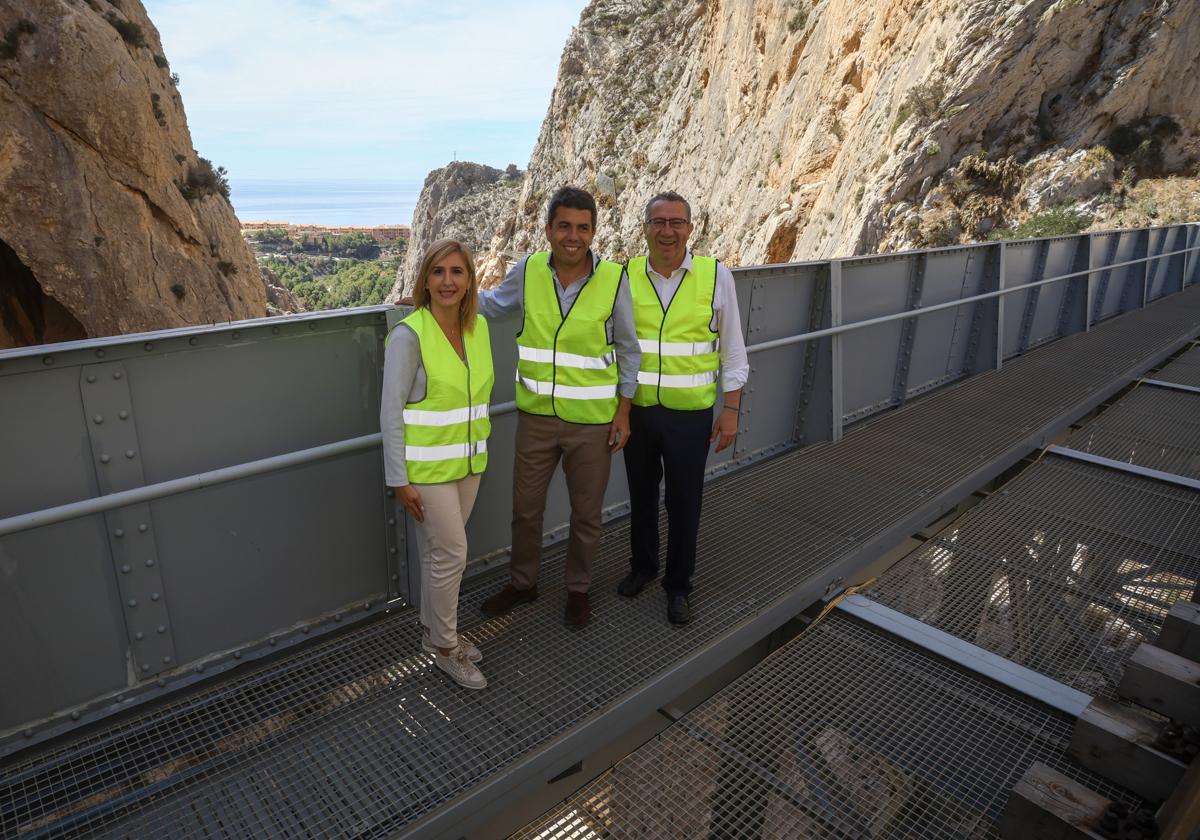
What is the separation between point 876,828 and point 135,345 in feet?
9.48

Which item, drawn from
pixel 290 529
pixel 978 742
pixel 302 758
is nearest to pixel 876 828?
pixel 978 742

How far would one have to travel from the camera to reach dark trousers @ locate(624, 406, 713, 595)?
10.8 ft

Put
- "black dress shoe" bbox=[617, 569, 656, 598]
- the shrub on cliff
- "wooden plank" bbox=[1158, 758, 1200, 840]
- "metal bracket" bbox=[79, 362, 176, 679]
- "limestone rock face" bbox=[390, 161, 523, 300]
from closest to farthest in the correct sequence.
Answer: "wooden plank" bbox=[1158, 758, 1200, 840]
"metal bracket" bbox=[79, 362, 176, 679]
"black dress shoe" bbox=[617, 569, 656, 598]
the shrub on cliff
"limestone rock face" bbox=[390, 161, 523, 300]

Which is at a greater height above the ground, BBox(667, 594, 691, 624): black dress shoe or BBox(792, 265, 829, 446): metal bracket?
BBox(792, 265, 829, 446): metal bracket

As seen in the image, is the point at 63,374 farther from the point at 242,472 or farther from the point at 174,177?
the point at 174,177

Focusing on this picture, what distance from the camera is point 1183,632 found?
8.84ft

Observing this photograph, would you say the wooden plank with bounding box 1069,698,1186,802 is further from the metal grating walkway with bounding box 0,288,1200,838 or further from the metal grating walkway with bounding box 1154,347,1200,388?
the metal grating walkway with bounding box 1154,347,1200,388

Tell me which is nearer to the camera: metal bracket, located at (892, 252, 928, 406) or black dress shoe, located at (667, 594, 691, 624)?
black dress shoe, located at (667, 594, 691, 624)

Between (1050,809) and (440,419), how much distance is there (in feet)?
7.36

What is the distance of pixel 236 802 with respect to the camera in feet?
7.55

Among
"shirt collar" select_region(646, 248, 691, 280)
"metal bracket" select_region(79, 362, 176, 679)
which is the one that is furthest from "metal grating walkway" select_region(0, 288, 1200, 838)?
"shirt collar" select_region(646, 248, 691, 280)

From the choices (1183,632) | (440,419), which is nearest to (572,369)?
(440,419)

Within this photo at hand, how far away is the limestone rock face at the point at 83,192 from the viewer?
24.1 meters

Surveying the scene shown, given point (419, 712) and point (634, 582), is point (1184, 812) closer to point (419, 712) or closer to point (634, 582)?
point (634, 582)
